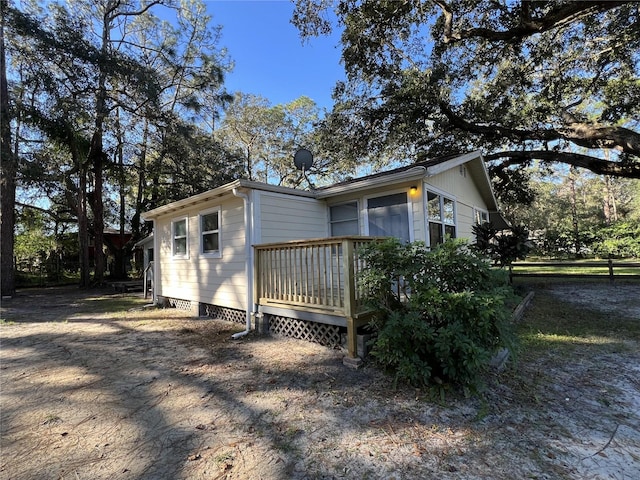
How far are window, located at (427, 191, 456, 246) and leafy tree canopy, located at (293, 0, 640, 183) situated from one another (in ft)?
15.1

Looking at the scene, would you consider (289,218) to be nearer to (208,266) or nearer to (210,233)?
(210,233)

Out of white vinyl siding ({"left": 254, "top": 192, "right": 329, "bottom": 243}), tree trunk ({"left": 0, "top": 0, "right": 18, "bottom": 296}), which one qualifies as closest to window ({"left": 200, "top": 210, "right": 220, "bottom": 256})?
white vinyl siding ({"left": 254, "top": 192, "right": 329, "bottom": 243})

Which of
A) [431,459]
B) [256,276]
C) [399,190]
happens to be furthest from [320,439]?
[399,190]

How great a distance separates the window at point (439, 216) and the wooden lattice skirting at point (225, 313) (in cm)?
404

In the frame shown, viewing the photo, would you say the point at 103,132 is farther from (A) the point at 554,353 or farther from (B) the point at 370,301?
(A) the point at 554,353

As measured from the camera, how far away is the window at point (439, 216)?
20.9 feet

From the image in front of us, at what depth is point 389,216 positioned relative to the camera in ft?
20.9

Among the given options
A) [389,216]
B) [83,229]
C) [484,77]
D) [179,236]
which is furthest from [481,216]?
[83,229]

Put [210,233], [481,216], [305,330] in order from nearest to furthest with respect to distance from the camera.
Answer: [305,330]
[210,233]
[481,216]

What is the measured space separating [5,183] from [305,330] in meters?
12.1

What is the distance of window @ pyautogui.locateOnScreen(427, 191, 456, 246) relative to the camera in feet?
20.9

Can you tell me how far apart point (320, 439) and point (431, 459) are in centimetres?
83

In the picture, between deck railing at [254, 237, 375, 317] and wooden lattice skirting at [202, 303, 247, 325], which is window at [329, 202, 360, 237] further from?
wooden lattice skirting at [202, 303, 247, 325]

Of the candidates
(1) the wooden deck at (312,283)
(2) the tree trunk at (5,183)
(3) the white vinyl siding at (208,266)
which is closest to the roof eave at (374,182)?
(1) the wooden deck at (312,283)
